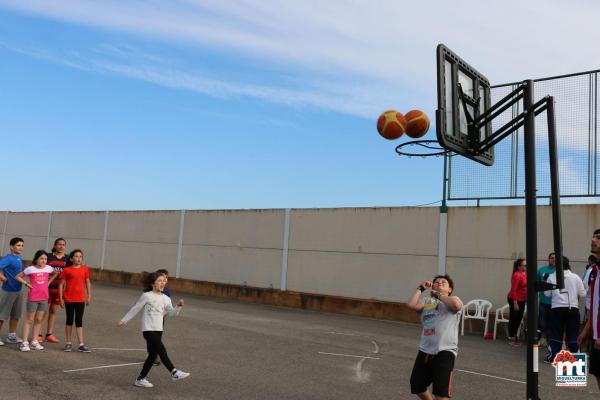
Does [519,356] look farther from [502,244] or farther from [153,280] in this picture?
[153,280]

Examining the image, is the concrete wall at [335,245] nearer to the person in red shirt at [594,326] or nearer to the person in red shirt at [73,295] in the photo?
the person in red shirt at [594,326]

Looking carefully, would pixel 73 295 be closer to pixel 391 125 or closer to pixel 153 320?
pixel 153 320

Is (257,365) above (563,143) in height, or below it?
below

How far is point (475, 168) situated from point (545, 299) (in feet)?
18.3

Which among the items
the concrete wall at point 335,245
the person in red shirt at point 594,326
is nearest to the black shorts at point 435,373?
the person in red shirt at point 594,326

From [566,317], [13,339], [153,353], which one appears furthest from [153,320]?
[566,317]

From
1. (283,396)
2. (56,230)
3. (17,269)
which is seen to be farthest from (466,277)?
(56,230)

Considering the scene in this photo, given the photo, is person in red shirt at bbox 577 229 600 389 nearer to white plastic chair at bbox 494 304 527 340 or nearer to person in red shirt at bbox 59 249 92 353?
person in red shirt at bbox 59 249 92 353

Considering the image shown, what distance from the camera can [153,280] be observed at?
7840mm

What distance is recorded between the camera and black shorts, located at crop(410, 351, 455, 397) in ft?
17.7

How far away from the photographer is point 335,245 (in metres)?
19.2

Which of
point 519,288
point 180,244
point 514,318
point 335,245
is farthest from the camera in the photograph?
point 180,244

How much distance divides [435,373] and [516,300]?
26.9 ft

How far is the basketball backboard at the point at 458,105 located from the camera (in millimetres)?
6039
